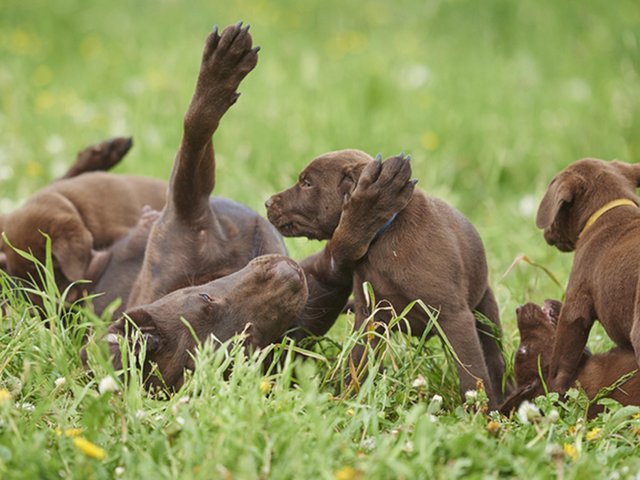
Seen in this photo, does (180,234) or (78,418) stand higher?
(180,234)

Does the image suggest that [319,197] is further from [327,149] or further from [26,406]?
[327,149]

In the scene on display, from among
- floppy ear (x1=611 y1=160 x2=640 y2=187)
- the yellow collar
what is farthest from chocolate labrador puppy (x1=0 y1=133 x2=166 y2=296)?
floppy ear (x1=611 y1=160 x2=640 y2=187)

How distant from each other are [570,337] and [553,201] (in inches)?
22.4

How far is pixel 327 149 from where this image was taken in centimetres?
765

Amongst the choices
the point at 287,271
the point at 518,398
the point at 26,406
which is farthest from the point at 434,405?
the point at 26,406

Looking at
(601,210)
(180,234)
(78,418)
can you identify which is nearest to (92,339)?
(78,418)

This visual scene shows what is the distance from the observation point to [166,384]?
3.96m

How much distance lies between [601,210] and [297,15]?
8.32m

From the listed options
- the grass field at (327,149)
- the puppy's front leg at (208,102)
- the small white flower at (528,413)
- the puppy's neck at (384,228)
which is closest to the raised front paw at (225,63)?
the puppy's front leg at (208,102)

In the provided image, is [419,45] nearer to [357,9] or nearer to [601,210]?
[357,9]

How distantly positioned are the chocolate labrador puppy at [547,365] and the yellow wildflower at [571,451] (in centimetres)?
64

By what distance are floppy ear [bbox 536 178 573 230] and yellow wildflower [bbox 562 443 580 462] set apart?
3.84ft

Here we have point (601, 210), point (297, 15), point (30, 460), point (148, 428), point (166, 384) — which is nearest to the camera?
point (30, 460)

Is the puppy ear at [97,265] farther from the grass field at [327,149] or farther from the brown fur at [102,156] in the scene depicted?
the brown fur at [102,156]
